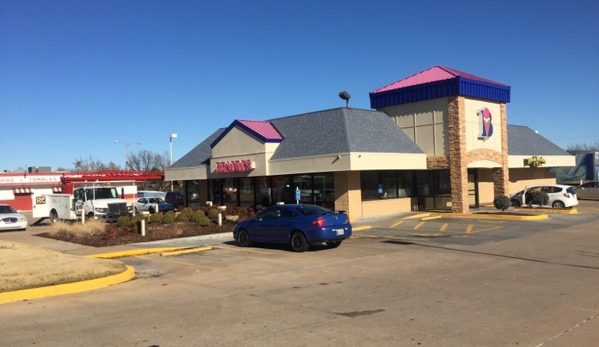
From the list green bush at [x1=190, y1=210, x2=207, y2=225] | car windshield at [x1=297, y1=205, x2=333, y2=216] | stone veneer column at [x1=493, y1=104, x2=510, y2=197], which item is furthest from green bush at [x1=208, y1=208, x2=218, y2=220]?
stone veneer column at [x1=493, y1=104, x2=510, y2=197]

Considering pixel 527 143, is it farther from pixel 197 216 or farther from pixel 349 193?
pixel 197 216

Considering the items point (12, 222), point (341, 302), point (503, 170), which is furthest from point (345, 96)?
point (341, 302)

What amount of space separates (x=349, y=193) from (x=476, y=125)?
887cm

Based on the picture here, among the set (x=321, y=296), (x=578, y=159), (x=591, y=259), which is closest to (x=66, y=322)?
(x=321, y=296)

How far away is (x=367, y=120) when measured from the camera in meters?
29.3

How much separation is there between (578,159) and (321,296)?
59690 mm

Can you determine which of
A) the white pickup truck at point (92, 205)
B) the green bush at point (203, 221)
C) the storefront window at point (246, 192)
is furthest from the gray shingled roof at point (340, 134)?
the white pickup truck at point (92, 205)

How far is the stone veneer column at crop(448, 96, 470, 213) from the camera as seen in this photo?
2783cm

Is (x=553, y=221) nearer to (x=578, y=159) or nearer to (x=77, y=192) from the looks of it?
(x=77, y=192)

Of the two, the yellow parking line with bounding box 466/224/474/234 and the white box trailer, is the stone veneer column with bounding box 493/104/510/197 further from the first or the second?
the white box trailer

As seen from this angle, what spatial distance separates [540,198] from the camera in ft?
97.6

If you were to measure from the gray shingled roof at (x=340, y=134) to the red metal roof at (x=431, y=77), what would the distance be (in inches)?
78.2

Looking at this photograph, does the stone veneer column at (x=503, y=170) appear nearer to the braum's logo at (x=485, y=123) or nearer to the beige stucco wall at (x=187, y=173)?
the braum's logo at (x=485, y=123)

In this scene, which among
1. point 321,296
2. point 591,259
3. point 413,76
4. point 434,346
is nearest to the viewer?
point 434,346
